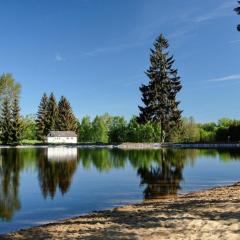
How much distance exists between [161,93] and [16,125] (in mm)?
30496

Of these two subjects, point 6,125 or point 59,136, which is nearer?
point 6,125

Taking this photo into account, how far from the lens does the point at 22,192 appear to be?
16703 mm

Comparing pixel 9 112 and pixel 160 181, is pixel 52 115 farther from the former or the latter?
pixel 160 181

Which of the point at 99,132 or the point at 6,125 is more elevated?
the point at 6,125

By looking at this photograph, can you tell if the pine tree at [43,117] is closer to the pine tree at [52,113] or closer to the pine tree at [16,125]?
the pine tree at [52,113]

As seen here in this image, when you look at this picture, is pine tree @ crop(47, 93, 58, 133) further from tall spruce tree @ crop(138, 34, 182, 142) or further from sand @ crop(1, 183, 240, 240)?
sand @ crop(1, 183, 240, 240)

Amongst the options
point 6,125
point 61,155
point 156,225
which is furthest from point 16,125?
point 156,225

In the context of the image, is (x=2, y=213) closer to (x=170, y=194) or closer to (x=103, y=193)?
(x=103, y=193)

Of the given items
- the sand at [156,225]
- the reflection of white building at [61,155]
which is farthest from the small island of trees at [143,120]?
the sand at [156,225]

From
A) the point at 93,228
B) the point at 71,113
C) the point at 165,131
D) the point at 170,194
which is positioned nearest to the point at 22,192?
the point at 170,194

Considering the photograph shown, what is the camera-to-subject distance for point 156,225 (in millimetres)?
8867

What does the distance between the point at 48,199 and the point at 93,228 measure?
6342mm

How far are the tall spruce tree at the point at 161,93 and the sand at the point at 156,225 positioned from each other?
61.9 m

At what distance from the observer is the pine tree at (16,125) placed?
287ft
